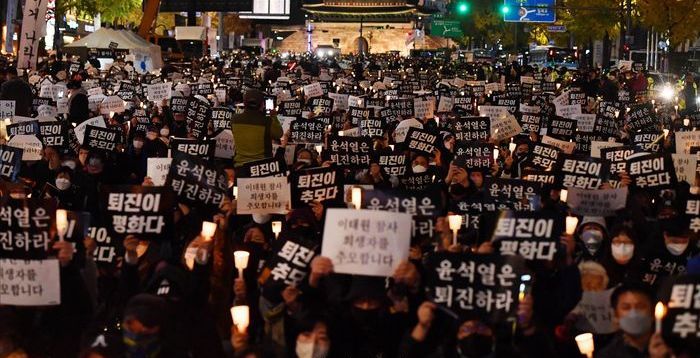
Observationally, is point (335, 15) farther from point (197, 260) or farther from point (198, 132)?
point (197, 260)

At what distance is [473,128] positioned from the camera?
17.8 meters

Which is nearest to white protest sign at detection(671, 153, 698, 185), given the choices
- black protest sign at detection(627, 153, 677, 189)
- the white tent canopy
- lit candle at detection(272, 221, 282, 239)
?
black protest sign at detection(627, 153, 677, 189)

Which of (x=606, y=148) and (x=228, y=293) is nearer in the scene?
(x=228, y=293)

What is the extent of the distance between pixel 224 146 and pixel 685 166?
5.44 metres

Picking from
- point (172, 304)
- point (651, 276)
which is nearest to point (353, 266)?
point (172, 304)

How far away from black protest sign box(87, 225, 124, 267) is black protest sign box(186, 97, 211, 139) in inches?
368

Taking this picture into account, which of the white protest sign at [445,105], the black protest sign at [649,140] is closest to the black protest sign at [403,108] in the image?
the white protest sign at [445,105]

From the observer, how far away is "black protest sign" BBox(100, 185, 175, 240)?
9180mm

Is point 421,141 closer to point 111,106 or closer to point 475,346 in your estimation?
point 111,106

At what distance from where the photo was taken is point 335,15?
435 ft

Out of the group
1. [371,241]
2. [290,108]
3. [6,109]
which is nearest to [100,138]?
[6,109]

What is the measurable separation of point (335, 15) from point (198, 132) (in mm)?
114592

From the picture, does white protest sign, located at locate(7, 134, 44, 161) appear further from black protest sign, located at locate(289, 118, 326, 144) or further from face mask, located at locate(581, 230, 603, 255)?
face mask, located at locate(581, 230, 603, 255)

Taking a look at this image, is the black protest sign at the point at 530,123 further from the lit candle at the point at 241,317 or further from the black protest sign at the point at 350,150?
the lit candle at the point at 241,317
